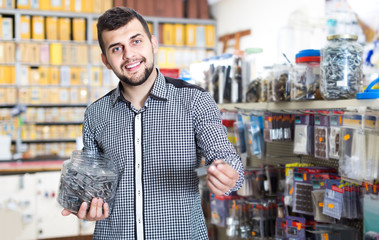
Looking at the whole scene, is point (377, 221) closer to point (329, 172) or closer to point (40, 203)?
point (329, 172)

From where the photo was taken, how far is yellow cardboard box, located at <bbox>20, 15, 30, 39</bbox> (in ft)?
22.8

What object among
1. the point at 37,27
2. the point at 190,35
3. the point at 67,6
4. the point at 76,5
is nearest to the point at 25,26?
the point at 37,27

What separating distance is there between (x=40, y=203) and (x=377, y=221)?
3189 millimetres

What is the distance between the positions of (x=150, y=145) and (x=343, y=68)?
2.86ft

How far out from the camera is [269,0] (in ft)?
20.0

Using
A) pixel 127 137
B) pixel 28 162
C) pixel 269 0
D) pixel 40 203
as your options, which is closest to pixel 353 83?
pixel 127 137

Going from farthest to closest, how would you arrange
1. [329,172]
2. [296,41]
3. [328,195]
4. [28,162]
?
[296,41] → [28,162] → [329,172] → [328,195]

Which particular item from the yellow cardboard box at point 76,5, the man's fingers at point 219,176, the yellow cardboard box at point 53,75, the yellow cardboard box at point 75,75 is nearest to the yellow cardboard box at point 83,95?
the yellow cardboard box at point 75,75

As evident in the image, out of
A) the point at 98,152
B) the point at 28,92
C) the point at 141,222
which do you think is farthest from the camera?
the point at 28,92

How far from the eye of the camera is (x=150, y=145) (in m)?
1.56

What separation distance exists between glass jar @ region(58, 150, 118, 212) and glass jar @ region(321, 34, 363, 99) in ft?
3.17

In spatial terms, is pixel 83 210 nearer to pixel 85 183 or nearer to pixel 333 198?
pixel 85 183

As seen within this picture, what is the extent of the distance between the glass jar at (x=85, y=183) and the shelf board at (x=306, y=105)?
930mm

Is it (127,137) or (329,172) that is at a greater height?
(127,137)
